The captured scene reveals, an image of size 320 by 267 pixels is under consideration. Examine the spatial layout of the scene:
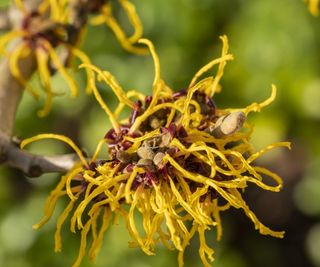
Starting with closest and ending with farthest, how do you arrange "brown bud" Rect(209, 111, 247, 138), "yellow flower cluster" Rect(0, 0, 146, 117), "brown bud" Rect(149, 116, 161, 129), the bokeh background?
"brown bud" Rect(209, 111, 247, 138), "brown bud" Rect(149, 116, 161, 129), "yellow flower cluster" Rect(0, 0, 146, 117), the bokeh background

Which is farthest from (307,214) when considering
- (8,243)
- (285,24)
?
(8,243)

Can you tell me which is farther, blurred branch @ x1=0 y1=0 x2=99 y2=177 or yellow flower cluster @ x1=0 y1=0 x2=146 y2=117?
yellow flower cluster @ x1=0 y1=0 x2=146 y2=117

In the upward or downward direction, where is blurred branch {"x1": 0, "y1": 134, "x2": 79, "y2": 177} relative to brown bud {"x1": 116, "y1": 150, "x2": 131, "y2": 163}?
downward

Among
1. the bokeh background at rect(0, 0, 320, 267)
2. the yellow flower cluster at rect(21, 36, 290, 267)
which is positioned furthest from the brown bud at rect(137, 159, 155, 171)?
the bokeh background at rect(0, 0, 320, 267)

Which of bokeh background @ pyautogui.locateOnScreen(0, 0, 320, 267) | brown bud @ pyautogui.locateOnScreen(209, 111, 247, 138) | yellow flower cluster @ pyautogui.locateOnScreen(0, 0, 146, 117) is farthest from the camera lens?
bokeh background @ pyautogui.locateOnScreen(0, 0, 320, 267)

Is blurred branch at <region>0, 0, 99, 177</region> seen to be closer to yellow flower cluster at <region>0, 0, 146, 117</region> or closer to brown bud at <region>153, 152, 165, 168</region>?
yellow flower cluster at <region>0, 0, 146, 117</region>

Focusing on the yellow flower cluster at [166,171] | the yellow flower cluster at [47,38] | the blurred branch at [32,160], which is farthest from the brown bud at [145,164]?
the yellow flower cluster at [47,38]

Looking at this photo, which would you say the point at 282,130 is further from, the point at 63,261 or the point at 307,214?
the point at 63,261

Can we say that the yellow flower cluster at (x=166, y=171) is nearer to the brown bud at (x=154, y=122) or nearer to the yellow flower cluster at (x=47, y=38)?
the brown bud at (x=154, y=122)
